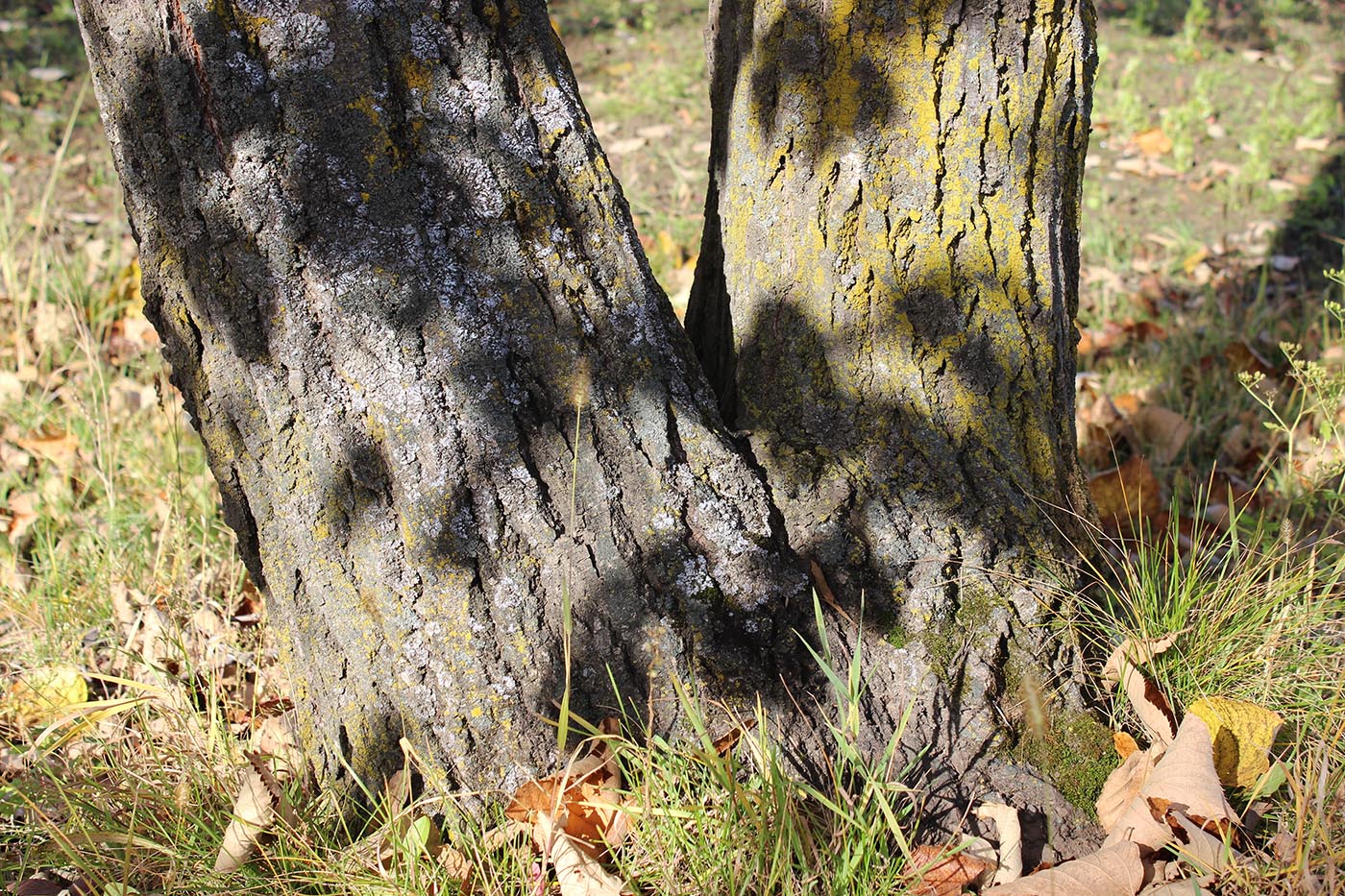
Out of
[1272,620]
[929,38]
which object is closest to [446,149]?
[929,38]

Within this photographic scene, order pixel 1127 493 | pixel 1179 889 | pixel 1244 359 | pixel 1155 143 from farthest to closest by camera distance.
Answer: pixel 1155 143, pixel 1244 359, pixel 1127 493, pixel 1179 889

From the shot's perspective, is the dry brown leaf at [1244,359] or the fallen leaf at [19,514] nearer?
the fallen leaf at [19,514]

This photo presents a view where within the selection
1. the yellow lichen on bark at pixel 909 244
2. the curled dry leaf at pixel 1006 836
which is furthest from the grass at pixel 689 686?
the yellow lichen on bark at pixel 909 244

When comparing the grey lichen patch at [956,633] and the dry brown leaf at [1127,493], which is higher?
the grey lichen patch at [956,633]

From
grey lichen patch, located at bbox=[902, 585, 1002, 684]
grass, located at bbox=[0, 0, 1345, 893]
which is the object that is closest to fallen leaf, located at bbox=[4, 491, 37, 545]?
grass, located at bbox=[0, 0, 1345, 893]

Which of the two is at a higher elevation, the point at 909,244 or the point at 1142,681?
the point at 909,244

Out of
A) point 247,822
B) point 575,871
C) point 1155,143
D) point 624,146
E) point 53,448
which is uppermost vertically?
point 624,146

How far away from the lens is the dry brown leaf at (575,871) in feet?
4.73

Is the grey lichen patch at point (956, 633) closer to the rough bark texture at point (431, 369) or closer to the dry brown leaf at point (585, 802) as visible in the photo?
the rough bark texture at point (431, 369)

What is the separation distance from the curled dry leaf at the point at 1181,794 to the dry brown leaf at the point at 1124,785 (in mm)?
32

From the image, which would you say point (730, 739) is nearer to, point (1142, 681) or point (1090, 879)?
point (1090, 879)

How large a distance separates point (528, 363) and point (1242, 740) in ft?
4.09

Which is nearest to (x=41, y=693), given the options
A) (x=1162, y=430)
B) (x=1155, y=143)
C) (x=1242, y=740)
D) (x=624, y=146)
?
(x=1242, y=740)

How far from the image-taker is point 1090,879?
4.69ft
